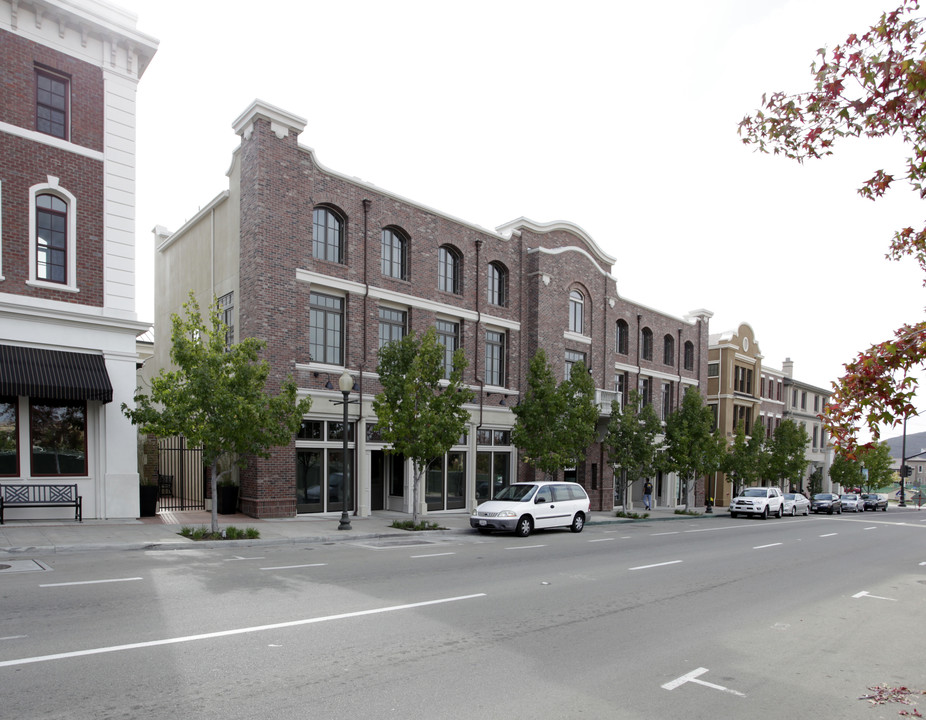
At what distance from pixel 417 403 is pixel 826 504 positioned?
33.4 m

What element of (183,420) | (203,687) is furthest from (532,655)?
(183,420)

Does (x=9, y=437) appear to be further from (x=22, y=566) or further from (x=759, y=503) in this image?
(x=759, y=503)

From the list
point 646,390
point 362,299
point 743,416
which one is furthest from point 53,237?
point 743,416

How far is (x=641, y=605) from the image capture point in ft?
31.1

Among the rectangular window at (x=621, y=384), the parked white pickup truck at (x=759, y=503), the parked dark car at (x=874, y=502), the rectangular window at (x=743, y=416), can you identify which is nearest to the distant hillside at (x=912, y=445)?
the parked dark car at (x=874, y=502)

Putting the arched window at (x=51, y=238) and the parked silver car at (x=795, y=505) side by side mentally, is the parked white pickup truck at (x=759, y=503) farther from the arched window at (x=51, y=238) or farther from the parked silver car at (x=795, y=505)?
the arched window at (x=51, y=238)

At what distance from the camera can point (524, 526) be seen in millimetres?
18703

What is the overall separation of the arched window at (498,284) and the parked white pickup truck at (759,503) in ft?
56.6

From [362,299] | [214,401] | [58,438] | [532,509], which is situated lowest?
[532,509]

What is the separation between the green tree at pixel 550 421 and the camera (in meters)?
24.0

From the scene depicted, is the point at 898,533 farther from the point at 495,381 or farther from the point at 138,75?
the point at 138,75

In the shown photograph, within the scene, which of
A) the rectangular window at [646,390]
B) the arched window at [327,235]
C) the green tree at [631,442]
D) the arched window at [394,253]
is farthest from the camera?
the rectangular window at [646,390]

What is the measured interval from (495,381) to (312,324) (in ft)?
28.8

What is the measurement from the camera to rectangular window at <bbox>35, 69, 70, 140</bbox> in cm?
1619
